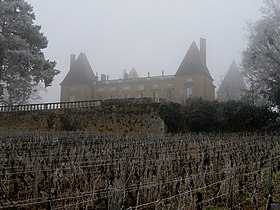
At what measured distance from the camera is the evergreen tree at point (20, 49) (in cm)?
2205

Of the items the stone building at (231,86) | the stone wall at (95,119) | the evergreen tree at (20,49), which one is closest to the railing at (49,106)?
the stone wall at (95,119)

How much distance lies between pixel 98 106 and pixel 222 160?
16428 mm

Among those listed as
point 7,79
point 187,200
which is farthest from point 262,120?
point 187,200

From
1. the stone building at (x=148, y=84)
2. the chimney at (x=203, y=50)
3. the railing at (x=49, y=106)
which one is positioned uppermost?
the chimney at (x=203, y=50)

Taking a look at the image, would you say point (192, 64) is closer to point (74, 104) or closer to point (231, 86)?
point (231, 86)

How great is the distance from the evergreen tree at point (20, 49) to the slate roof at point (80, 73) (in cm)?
1795

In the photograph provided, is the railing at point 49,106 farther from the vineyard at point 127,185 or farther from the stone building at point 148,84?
the vineyard at point 127,185

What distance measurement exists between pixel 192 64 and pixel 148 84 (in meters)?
6.19

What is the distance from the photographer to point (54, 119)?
25141 millimetres

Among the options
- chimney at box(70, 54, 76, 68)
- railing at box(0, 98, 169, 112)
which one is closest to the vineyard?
railing at box(0, 98, 169, 112)

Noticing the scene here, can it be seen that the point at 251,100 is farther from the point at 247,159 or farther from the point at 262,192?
the point at 262,192

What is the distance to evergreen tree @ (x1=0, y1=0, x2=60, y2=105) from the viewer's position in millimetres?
22047

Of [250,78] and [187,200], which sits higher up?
[250,78]

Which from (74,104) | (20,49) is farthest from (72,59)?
(20,49)
